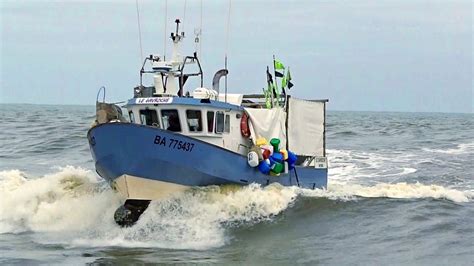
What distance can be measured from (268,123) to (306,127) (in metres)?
1.84

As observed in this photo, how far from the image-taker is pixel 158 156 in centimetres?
1525

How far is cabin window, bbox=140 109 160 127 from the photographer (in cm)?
1628

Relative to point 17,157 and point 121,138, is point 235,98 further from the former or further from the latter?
point 17,157

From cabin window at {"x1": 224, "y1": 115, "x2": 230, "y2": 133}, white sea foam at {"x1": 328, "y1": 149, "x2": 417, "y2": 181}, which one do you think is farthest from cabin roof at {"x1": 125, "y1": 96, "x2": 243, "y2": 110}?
white sea foam at {"x1": 328, "y1": 149, "x2": 417, "y2": 181}

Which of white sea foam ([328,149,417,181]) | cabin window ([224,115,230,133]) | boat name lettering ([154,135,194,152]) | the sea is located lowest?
white sea foam ([328,149,417,181])

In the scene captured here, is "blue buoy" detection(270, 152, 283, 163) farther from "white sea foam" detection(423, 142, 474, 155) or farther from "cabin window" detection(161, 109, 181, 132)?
"white sea foam" detection(423, 142, 474, 155)

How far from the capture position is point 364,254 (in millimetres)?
13172

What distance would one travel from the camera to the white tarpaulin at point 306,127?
1912 centimetres

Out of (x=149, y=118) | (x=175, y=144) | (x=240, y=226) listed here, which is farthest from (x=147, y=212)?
(x=149, y=118)

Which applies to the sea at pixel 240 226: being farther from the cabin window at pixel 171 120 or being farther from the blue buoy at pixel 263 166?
the cabin window at pixel 171 120

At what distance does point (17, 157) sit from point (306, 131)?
16100 millimetres

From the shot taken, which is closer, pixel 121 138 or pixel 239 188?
pixel 121 138

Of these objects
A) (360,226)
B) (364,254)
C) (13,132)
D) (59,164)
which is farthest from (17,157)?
(364,254)

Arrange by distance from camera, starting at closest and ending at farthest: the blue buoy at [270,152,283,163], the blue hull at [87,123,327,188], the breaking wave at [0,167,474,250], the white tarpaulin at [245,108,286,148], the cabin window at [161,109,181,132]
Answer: the breaking wave at [0,167,474,250], the blue hull at [87,123,327,188], the cabin window at [161,109,181,132], the blue buoy at [270,152,283,163], the white tarpaulin at [245,108,286,148]
